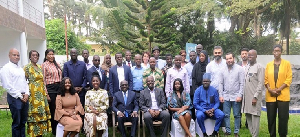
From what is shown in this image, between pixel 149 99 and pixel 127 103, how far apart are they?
0.43 metres

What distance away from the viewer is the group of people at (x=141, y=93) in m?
4.39

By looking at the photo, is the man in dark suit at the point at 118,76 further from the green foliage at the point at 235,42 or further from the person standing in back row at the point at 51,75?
the green foliage at the point at 235,42

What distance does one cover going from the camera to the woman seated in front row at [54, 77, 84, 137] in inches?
168

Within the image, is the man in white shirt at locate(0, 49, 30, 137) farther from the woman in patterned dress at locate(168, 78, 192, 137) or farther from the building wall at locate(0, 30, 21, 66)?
the building wall at locate(0, 30, 21, 66)

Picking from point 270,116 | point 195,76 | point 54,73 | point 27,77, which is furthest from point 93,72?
point 270,116

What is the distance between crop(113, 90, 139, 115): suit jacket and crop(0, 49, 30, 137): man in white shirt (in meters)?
1.53

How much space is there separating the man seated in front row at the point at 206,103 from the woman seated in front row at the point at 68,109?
216 cm

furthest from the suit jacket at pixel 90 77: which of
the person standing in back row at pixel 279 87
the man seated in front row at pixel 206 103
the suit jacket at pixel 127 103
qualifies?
the person standing in back row at pixel 279 87

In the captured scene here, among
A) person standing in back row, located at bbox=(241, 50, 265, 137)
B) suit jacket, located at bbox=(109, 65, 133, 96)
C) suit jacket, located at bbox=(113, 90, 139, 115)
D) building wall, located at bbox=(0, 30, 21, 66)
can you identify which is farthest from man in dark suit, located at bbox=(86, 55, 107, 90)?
building wall, located at bbox=(0, 30, 21, 66)

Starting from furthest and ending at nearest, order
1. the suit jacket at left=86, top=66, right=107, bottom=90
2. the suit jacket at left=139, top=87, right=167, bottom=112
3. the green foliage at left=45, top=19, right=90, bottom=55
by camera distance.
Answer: the green foliage at left=45, top=19, right=90, bottom=55
the suit jacket at left=86, top=66, right=107, bottom=90
the suit jacket at left=139, top=87, right=167, bottom=112

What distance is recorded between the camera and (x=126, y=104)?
15.9 ft

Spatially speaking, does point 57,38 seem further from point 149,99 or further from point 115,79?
point 149,99

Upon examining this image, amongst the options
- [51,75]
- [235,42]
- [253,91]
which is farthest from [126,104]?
[235,42]

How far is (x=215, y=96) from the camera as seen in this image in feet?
16.1
